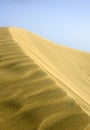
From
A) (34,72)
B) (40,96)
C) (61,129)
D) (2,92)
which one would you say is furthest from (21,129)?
(34,72)

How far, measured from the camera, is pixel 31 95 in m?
2.87

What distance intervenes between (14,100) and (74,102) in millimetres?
603

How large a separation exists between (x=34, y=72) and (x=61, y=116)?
124 centimetres

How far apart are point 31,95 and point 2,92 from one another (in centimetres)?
37

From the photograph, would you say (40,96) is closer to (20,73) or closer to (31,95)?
(31,95)

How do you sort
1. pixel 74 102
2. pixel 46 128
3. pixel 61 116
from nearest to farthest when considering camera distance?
1. pixel 46 128
2. pixel 61 116
3. pixel 74 102

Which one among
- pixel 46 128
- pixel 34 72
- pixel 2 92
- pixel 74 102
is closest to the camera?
pixel 46 128

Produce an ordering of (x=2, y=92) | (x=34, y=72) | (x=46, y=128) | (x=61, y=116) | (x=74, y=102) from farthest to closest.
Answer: (x=34, y=72) → (x=2, y=92) → (x=74, y=102) → (x=61, y=116) → (x=46, y=128)

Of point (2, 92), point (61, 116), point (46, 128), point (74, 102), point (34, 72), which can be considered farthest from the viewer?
point (34, 72)

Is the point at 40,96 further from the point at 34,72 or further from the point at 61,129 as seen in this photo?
the point at 34,72

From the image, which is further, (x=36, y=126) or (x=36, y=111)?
(x=36, y=111)

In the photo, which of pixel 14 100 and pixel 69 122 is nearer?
pixel 69 122

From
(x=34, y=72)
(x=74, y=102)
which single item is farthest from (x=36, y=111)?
(x=34, y=72)

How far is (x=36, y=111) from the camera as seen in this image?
2.55 meters
